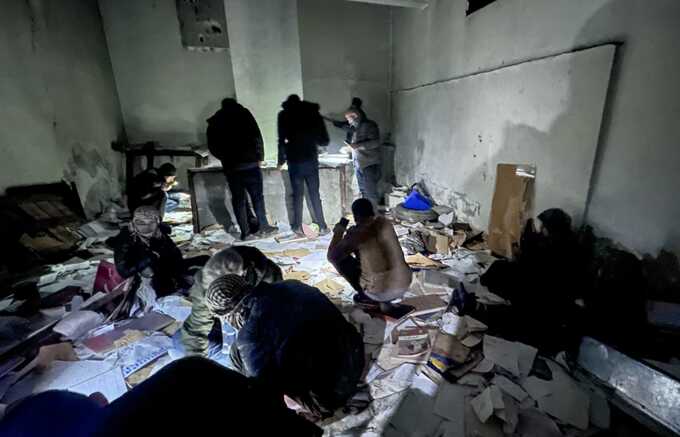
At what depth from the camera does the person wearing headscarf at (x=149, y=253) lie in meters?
2.48

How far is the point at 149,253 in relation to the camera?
2.60m

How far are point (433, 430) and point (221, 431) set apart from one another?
1.34m

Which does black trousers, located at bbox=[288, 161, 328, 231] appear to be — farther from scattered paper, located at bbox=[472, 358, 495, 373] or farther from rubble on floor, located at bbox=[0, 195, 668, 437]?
scattered paper, located at bbox=[472, 358, 495, 373]

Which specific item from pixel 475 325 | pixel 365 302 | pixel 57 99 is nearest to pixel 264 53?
pixel 57 99

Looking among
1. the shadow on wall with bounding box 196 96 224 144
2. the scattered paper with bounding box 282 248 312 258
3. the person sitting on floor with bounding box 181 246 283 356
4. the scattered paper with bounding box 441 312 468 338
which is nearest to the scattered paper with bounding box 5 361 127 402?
the person sitting on floor with bounding box 181 246 283 356

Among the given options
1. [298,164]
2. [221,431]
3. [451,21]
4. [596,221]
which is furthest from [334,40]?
[221,431]

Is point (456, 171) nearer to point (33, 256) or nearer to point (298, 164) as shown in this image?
point (298, 164)

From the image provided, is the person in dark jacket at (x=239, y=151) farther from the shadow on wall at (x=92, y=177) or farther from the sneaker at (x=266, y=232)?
the shadow on wall at (x=92, y=177)

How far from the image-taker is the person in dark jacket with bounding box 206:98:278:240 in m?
3.84

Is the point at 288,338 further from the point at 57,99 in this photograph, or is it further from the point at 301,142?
the point at 57,99

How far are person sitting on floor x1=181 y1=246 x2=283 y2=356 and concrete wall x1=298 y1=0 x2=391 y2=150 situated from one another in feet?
18.4

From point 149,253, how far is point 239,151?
1.77 meters

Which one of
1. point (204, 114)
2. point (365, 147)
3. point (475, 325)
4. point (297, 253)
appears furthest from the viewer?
point (204, 114)

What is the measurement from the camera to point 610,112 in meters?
2.46
